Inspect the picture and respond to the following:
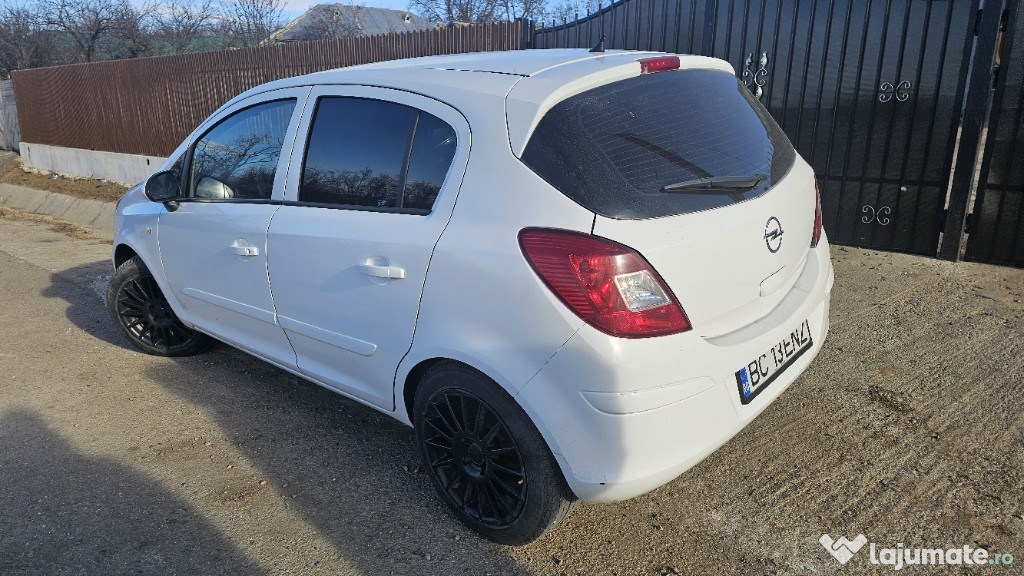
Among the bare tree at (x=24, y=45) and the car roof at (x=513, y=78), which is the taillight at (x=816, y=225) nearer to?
the car roof at (x=513, y=78)

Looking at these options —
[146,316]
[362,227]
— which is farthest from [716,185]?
[146,316]

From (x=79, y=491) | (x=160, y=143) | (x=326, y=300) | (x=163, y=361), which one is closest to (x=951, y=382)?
(x=326, y=300)

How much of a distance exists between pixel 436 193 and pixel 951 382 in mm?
2987

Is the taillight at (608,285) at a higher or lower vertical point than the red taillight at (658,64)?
lower

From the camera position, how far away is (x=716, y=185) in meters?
2.43

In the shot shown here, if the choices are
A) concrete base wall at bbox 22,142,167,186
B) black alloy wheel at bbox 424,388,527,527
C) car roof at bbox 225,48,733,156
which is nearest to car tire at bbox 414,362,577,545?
black alloy wheel at bbox 424,388,527,527

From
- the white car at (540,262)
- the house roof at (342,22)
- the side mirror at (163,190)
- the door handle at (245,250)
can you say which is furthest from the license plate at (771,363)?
the house roof at (342,22)

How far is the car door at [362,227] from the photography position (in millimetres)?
2584

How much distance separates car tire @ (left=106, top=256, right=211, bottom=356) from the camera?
443 centimetres

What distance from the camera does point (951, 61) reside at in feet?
17.6

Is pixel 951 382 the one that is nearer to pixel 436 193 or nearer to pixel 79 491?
pixel 436 193

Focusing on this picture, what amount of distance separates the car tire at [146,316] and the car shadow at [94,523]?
120cm

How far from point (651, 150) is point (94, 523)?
263cm

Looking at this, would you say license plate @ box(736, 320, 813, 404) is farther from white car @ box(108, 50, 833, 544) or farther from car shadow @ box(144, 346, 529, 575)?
car shadow @ box(144, 346, 529, 575)
